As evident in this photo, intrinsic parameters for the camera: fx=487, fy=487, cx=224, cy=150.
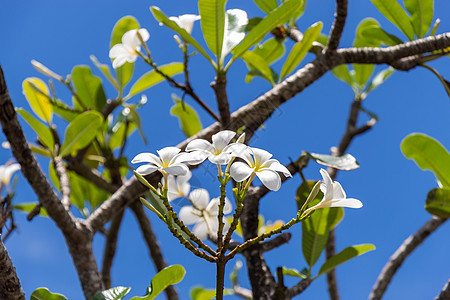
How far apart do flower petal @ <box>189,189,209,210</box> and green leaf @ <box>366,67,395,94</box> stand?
48.5 inches

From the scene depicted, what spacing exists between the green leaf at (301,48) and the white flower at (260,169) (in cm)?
67

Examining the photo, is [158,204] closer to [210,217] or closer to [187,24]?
[210,217]

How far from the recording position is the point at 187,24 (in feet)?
4.21

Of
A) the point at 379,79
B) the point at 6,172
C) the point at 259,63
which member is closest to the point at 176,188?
the point at 259,63

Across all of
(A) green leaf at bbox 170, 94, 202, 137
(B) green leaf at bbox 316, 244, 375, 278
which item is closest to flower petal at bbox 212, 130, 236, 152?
(B) green leaf at bbox 316, 244, 375, 278

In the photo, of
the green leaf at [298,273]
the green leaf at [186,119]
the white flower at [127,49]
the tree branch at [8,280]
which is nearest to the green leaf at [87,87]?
the green leaf at [186,119]

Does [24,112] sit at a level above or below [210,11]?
above

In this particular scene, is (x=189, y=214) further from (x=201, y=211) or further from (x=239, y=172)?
(x=239, y=172)

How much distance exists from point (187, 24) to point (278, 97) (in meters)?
0.31

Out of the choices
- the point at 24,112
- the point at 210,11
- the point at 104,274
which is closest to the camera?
the point at 210,11

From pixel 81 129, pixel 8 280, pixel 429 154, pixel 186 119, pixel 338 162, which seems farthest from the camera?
pixel 186 119

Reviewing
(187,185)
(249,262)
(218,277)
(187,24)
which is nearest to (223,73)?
(187,24)

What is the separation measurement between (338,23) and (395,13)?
6.5 inches

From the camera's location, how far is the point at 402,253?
65.7 inches
